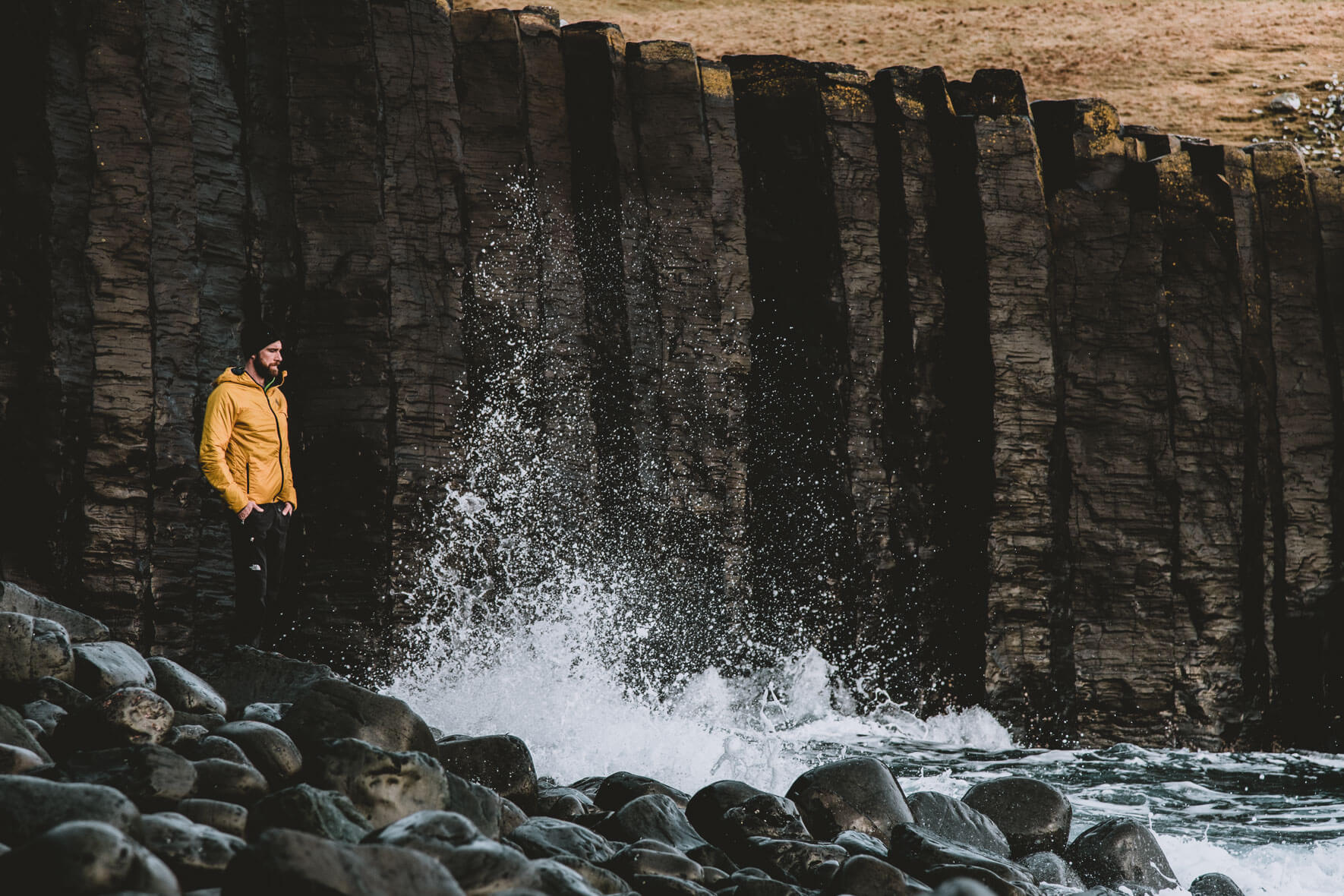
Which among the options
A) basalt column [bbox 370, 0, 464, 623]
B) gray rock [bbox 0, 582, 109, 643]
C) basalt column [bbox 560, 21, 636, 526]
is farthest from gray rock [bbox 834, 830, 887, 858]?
basalt column [bbox 370, 0, 464, 623]

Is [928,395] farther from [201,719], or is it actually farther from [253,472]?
[201,719]

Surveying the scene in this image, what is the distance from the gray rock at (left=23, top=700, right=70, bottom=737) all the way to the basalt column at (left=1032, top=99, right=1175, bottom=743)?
705 centimetres

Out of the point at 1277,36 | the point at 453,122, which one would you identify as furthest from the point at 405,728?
the point at 1277,36

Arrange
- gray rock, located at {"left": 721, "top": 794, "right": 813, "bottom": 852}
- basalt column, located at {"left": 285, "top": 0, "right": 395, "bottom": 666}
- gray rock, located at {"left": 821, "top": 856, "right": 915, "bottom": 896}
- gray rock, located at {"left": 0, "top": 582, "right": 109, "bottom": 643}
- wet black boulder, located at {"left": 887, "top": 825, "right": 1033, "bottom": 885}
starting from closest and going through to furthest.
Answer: gray rock, located at {"left": 821, "top": 856, "right": 915, "bottom": 896} → wet black boulder, located at {"left": 887, "top": 825, "right": 1033, "bottom": 885} → gray rock, located at {"left": 721, "top": 794, "right": 813, "bottom": 852} → gray rock, located at {"left": 0, "top": 582, "right": 109, "bottom": 643} → basalt column, located at {"left": 285, "top": 0, "right": 395, "bottom": 666}

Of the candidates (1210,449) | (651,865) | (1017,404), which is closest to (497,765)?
(651,865)

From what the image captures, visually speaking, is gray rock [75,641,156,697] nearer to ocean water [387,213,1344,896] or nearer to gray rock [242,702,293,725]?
gray rock [242,702,293,725]

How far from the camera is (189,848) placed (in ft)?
9.64

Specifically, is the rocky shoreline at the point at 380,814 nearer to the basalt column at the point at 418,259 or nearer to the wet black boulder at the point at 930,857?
the wet black boulder at the point at 930,857

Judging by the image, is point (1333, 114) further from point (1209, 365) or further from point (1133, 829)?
point (1133, 829)

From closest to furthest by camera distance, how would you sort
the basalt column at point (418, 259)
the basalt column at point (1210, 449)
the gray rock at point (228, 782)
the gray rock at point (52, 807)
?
the gray rock at point (52, 807) < the gray rock at point (228, 782) < the basalt column at point (418, 259) < the basalt column at point (1210, 449)

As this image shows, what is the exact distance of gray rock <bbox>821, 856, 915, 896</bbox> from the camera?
3885 mm

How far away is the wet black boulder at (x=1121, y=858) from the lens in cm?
512

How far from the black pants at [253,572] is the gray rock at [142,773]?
2.35 metres

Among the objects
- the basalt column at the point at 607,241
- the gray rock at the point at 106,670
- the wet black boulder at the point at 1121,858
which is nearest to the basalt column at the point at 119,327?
the gray rock at the point at 106,670
